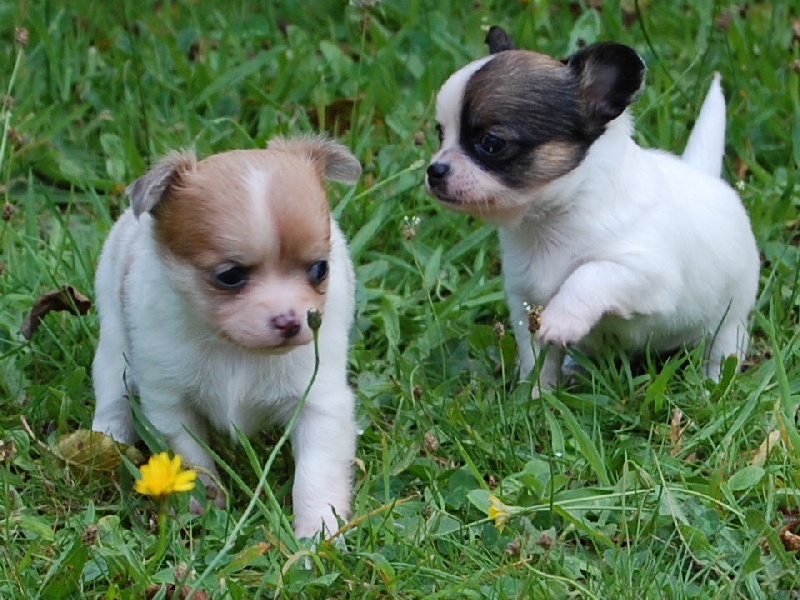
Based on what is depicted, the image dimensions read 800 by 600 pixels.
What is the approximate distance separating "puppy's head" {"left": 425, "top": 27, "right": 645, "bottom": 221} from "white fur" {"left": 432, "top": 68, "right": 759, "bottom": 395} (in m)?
0.01

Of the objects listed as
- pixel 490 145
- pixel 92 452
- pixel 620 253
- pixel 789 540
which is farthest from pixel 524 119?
pixel 92 452

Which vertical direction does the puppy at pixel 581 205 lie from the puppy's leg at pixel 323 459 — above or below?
above

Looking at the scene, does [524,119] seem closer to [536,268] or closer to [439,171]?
[439,171]

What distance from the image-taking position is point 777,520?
394 cm

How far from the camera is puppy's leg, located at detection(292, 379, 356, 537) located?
4020 mm

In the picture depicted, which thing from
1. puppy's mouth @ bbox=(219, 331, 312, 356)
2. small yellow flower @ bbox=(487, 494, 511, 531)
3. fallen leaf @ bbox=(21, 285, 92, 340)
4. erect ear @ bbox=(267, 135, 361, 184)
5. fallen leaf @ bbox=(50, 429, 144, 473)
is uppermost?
erect ear @ bbox=(267, 135, 361, 184)

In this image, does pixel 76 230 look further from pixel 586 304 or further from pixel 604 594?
pixel 604 594

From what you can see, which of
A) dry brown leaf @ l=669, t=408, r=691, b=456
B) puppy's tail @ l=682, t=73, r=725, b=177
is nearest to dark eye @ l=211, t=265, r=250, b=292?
dry brown leaf @ l=669, t=408, r=691, b=456

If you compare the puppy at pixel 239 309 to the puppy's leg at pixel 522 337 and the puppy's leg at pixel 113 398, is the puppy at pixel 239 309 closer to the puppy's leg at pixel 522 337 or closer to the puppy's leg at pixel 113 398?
Answer: the puppy's leg at pixel 113 398

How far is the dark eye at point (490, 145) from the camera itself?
4469 millimetres

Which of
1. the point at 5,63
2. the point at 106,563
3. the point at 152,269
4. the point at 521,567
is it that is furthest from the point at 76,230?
the point at 521,567

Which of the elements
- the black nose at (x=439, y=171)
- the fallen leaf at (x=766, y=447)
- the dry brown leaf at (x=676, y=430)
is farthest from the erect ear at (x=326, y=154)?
the fallen leaf at (x=766, y=447)

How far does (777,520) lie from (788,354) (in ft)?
3.14

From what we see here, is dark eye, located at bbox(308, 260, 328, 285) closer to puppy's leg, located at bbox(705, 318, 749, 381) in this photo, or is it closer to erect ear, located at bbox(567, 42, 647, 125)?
erect ear, located at bbox(567, 42, 647, 125)
